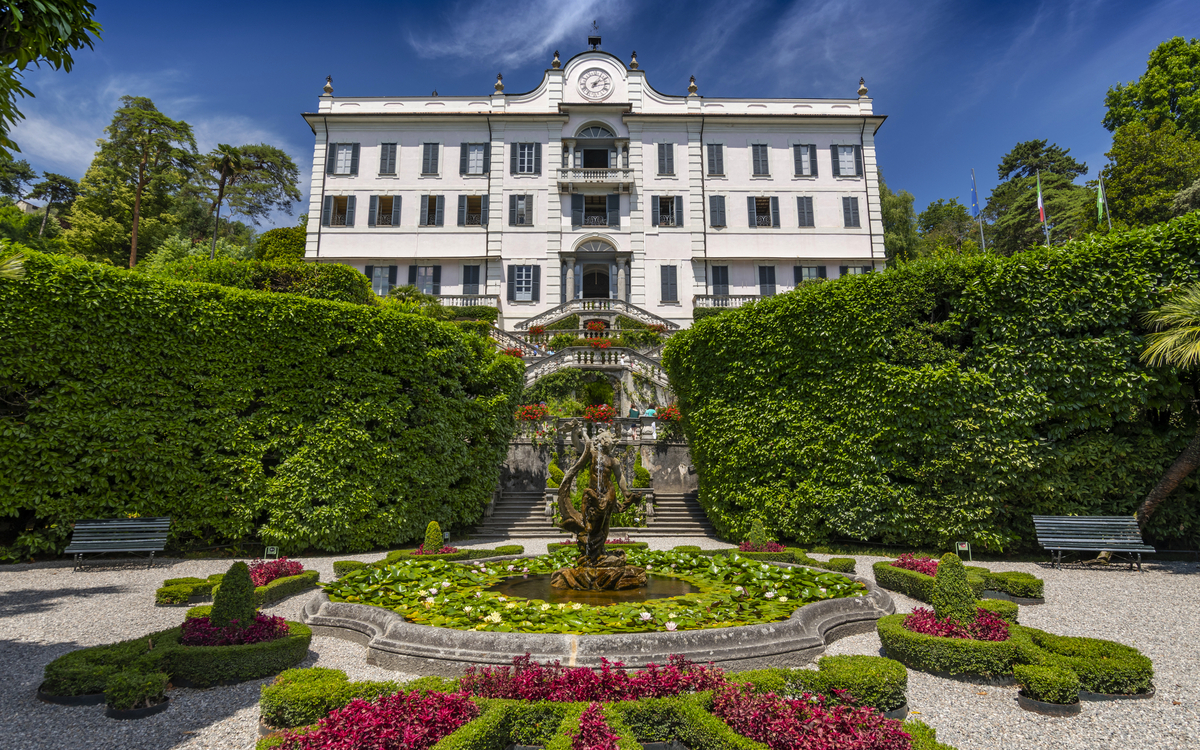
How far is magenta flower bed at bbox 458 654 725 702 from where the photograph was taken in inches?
202

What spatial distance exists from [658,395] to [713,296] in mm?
10536

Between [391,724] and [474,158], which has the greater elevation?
[474,158]

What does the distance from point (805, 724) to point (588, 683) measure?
1900 millimetres

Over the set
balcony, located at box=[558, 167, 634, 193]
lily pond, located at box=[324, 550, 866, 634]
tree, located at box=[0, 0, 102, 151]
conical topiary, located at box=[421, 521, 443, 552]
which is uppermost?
balcony, located at box=[558, 167, 634, 193]

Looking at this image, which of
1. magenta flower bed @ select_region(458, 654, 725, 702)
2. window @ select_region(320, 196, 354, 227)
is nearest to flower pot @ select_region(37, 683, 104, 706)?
magenta flower bed @ select_region(458, 654, 725, 702)

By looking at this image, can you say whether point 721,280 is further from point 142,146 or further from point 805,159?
point 142,146

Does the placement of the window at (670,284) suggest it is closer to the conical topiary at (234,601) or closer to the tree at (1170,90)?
the tree at (1170,90)

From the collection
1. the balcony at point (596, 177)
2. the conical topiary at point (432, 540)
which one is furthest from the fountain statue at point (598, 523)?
the balcony at point (596, 177)

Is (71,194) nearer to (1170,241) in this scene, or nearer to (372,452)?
(372,452)

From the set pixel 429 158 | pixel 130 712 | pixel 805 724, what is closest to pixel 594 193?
pixel 429 158

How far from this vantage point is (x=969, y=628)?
659 cm

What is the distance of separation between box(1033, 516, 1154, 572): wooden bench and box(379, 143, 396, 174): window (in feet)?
114

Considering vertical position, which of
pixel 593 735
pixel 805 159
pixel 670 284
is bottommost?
pixel 593 735

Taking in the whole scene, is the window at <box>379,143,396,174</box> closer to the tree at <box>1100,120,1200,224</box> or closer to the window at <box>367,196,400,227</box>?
the window at <box>367,196,400,227</box>
